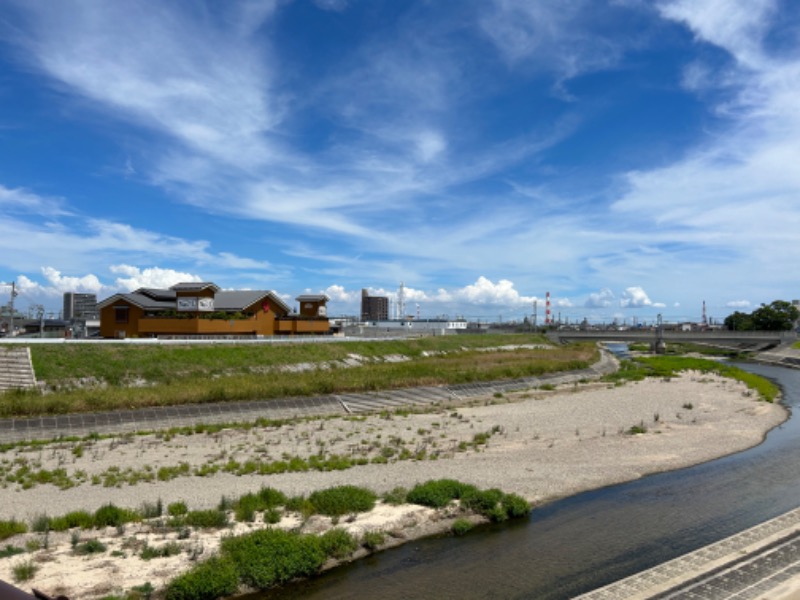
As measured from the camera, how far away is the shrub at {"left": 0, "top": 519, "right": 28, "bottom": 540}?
14.7m

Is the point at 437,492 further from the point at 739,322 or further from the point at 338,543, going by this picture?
the point at 739,322

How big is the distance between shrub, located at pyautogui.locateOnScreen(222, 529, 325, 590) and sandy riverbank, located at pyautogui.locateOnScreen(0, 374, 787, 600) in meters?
0.95

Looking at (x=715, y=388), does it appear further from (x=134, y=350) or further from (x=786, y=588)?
(x=134, y=350)

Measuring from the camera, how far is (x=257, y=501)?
17.6 m

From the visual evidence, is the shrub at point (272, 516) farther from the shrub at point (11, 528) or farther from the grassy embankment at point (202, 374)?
the grassy embankment at point (202, 374)

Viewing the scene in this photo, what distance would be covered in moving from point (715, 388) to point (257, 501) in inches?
2063

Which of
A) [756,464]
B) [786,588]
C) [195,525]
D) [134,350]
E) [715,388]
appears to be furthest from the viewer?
[715,388]

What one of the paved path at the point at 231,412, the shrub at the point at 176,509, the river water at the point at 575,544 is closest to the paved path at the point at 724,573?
the river water at the point at 575,544

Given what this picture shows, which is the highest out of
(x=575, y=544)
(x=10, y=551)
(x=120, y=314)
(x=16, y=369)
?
(x=120, y=314)

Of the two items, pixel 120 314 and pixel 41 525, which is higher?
pixel 120 314

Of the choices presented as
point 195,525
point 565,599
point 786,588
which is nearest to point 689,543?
point 786,588

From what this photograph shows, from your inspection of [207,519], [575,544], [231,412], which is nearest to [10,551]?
[207,519]

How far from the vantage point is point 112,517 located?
1598 centimetres

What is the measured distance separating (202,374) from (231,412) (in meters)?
12.6
